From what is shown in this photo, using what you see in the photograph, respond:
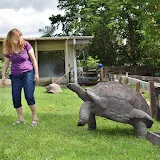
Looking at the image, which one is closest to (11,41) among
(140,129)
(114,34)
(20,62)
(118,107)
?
(20,62)

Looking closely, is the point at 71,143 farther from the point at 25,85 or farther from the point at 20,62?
the point at 20,62

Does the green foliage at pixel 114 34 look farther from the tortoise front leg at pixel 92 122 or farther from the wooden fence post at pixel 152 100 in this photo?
the tortoise front leg at pixel 92 122

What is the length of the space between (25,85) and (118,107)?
2.01 m

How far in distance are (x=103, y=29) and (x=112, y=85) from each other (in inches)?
1158

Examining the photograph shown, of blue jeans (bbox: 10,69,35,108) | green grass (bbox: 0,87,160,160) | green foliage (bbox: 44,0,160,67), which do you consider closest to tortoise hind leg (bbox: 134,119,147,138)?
green grass (bbox: 0,87,160,160)

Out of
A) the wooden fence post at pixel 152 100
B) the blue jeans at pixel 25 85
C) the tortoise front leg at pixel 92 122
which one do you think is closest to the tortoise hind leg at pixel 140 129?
the tortoise front leg at pixel 92 122

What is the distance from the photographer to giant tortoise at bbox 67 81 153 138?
21.0ft

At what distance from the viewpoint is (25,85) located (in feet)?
24.8

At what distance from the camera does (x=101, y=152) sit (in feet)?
17.1

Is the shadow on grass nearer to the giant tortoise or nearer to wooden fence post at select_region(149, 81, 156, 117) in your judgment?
the giant tortoise

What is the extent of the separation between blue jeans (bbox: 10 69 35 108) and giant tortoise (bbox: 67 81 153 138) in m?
1.32

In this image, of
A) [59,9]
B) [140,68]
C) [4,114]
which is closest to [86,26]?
[140,68]

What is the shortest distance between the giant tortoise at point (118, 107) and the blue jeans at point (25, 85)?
132cm

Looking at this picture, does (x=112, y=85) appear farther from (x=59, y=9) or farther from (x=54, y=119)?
(x=59, y=9)
